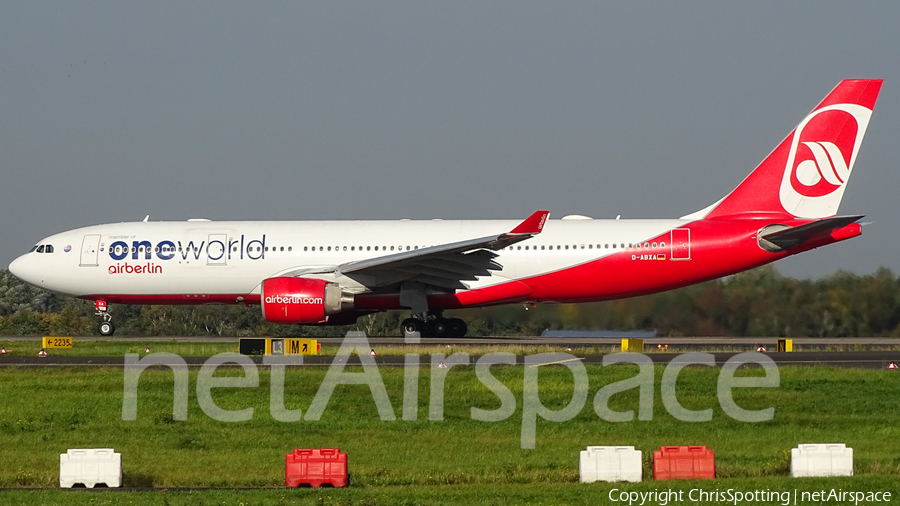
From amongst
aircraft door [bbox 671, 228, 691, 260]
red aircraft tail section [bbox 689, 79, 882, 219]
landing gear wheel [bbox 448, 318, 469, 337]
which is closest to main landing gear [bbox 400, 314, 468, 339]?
landing gear wheel [bbox 448, 318, 469, 337]

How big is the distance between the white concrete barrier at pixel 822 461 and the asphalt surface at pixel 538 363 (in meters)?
9.01

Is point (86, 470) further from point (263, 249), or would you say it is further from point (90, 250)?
point (90, 250)

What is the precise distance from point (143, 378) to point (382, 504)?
9949mm

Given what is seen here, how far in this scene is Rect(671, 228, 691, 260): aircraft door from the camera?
87.0ft

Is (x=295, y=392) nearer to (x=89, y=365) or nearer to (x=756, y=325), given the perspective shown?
(x=89, y=365)

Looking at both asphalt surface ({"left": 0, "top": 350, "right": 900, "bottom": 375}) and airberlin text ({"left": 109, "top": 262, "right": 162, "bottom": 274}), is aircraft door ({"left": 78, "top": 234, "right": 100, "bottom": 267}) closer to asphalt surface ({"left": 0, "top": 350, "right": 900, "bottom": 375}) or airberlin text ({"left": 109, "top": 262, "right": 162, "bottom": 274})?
airberlin text ({"left": 109, "top": 262, "right": 162, "bottom": 274})

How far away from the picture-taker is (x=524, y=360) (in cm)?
2031

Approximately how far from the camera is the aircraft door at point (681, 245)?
26.5 meters

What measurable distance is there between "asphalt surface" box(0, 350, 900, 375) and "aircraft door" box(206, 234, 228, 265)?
6.05 meters

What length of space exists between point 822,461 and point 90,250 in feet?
78.4

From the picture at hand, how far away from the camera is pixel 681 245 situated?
26.6m

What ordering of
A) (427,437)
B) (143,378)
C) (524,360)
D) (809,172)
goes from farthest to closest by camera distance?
(809,172) → (524,360) → (143,378) → (427,437)

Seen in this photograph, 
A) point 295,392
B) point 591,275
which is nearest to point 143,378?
point 295,392

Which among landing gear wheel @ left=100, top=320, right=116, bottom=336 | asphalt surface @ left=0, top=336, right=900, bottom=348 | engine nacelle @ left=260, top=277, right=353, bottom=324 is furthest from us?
landing gear wheel @ left=100, top=320, right=116, bottom=336
